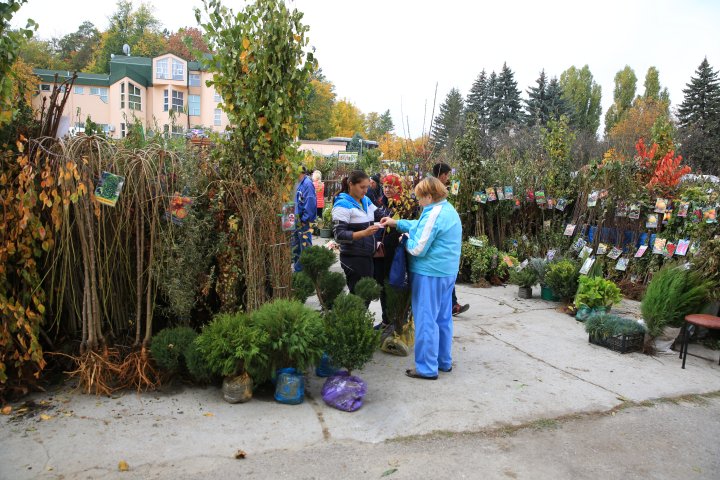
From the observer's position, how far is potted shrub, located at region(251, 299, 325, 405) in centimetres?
379

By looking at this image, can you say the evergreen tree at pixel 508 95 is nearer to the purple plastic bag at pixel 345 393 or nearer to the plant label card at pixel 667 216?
the plant label card at pixel 667 216

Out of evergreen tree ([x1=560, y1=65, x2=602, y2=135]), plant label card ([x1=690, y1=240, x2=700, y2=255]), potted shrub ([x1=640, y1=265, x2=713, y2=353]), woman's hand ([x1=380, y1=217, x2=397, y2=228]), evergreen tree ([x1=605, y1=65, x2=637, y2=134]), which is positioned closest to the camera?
woman's hand ([x1=380, y1=217, x2=397, y2=228])

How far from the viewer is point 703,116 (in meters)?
34.8

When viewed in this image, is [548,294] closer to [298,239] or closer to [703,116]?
[298,239]

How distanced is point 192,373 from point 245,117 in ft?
6.99

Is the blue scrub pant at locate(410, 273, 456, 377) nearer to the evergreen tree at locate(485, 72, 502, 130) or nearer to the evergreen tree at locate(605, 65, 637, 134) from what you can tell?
the evergreen tree at locate(485, 72, 502, 130)

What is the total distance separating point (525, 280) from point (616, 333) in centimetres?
244

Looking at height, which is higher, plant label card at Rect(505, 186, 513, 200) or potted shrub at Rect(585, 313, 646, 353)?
plant label card at Rect(505, 186, 513, 200)

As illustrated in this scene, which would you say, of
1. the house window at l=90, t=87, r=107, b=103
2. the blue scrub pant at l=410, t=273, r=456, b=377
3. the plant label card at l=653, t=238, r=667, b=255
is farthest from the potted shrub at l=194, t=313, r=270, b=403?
the house window at l=90, t=87, r=107, b=103

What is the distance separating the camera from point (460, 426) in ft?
12.5

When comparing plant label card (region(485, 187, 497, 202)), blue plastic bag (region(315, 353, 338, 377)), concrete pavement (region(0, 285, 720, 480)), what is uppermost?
plant label card (region(485, 187, 497, 202))

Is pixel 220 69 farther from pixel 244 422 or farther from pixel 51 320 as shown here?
pixel 244 422

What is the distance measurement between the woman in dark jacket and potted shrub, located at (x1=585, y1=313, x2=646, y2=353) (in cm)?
262

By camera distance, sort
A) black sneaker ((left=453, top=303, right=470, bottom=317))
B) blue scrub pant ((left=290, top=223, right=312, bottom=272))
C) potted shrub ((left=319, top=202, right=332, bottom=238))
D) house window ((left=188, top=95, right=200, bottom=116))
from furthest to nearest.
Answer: house window ((left=188, top=95, right=200, bottom=116)), potted shrub ((left=319, top=202, right=332, bottom=238)), black sneaker ((left=453, top=303, right=470, bottom=317)), blue scrub pant ((left=290, top=223, right=312, bottom=272))
